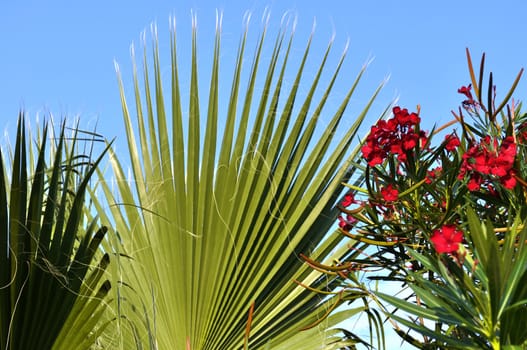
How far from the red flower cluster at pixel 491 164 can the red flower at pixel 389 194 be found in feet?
0.55

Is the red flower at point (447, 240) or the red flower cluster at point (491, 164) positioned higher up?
the red flower cluster at point (491, 164)

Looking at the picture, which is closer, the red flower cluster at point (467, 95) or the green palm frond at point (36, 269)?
the green palm frond at point (36, 269)

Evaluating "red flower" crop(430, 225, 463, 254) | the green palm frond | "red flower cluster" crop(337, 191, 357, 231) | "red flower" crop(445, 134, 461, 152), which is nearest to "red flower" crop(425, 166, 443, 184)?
"red flower" crop(445, 134, 461, 152)

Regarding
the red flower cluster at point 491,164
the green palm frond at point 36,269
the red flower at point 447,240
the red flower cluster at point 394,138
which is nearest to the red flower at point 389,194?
the red flower cluster at point 394,138

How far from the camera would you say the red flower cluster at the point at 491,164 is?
1.56 meters

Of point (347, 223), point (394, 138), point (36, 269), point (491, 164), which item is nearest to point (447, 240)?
point (491, 164)

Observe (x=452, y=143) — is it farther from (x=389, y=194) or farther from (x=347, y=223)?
(x=347, y=223)

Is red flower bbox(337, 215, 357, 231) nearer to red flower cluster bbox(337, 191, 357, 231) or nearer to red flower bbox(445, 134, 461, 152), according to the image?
red flower cluster bbox(337, 191, 357, 231)

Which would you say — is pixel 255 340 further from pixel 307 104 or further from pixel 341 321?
pixel 307 104

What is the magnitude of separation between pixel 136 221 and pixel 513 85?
1133 millimetres

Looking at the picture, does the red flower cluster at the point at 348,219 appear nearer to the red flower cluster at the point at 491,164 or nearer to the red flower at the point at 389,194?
the red flower at the point at 389,194

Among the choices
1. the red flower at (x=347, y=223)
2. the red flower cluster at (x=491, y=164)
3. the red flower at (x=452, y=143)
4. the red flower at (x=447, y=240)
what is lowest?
the red flower at (x=447, y=240)

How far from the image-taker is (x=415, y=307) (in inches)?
51.5

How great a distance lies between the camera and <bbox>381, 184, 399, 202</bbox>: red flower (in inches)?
66.8
